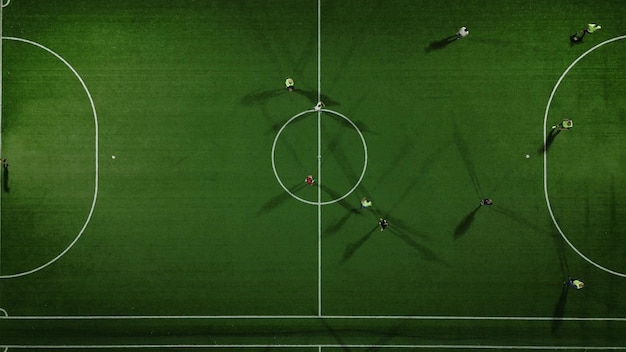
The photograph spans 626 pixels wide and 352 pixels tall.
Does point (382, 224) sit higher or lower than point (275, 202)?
lower

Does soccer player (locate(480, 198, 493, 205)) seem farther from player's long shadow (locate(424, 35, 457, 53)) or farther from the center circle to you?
player's long shadow (locate(424, 35, 457, 53))

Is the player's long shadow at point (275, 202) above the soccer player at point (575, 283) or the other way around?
above

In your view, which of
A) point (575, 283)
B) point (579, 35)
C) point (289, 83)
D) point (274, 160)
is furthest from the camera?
point (274, 160)

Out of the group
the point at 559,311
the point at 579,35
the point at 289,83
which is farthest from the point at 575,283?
the point at 289,83

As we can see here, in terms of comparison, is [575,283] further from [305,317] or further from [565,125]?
[305,317]

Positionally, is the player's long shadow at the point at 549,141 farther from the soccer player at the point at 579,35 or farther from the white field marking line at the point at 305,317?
the white field marking line at the point at 305,317

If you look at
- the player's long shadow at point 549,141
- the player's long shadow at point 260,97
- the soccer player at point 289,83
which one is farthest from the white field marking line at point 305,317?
the soccer player at point 289,83

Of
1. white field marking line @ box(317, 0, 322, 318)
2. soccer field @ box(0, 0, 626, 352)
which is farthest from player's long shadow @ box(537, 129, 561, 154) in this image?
white field marking line @ box(317, 0, 322, 318)
